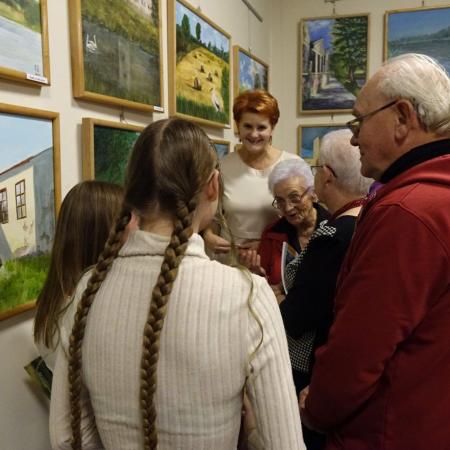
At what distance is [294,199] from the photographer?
2.30 m

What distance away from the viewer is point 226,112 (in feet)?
11.2

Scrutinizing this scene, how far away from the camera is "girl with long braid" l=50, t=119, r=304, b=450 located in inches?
34.5

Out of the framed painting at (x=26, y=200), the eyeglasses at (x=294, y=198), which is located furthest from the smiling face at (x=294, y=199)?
the framed painting at (x=26, y=200)

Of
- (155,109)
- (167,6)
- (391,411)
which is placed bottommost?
(391,411)

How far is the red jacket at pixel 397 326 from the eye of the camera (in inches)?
40.5

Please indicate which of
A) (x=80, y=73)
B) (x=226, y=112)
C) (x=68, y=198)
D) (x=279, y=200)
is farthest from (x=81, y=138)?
(x=226, y=112)

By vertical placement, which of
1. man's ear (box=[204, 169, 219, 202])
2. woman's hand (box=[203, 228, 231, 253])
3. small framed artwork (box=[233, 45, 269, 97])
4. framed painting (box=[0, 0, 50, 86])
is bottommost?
woman's hand (box=[203, 228, 231, 253])

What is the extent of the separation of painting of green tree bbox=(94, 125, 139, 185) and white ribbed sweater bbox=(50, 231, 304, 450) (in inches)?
42.6

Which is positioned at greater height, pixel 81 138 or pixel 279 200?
pixel 81 138

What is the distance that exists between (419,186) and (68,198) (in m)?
1.05

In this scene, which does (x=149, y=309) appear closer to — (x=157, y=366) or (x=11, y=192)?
(x=157, y=366)

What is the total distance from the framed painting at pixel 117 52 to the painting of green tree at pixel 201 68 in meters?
0.29

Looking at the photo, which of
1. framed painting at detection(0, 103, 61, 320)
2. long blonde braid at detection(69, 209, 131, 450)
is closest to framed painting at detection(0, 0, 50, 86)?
framed painting at detection(0, 103, 61, 320)

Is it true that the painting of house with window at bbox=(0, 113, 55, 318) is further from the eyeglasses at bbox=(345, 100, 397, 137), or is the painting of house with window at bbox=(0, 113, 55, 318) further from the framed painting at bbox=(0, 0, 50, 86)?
the eyeglasses at bbox=(345, 100, 397, 137)
